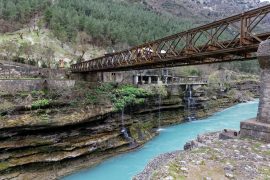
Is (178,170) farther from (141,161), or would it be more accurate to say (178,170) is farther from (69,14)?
(69,14)

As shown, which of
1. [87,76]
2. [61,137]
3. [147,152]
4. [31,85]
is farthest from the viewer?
[87,76]

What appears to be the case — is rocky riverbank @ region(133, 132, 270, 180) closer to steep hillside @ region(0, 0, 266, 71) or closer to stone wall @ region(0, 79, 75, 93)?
stone wall @ region(0, 79, 75, 93)

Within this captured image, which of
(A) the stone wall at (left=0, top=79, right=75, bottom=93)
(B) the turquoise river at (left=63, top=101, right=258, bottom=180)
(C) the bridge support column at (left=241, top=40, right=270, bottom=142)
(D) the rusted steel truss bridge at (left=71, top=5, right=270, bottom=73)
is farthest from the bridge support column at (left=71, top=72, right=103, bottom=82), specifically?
(C) the bridge support column at (left=241, top=40, right=270, bottom=142)

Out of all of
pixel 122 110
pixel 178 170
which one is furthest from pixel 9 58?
pixel 178 170

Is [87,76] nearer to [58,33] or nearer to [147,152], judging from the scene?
[147,152]

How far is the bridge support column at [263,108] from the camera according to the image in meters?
9.25

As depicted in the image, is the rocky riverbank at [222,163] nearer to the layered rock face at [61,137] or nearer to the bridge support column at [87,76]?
the layered rock face at [61,137]

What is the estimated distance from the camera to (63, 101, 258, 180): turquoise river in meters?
19.9

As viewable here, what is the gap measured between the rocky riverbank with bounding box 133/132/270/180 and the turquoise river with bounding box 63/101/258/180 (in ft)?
39.2

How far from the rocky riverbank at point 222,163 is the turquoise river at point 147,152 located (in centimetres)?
1196

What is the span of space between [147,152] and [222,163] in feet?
58.1

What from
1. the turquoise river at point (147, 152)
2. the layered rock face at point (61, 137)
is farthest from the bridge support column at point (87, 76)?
the turquoise river at point (147, 152)

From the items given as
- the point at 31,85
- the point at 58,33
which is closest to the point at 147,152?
the point at 31,85

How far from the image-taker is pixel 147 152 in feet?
80.7
